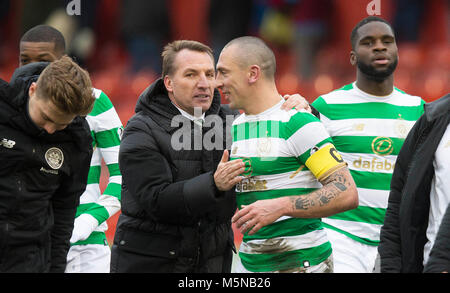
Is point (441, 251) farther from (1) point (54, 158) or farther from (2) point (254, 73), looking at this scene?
(1) point (54, 158)

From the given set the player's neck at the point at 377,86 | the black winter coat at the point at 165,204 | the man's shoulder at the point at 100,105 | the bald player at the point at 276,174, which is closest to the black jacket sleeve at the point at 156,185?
the black winter coat at the point at 165,204

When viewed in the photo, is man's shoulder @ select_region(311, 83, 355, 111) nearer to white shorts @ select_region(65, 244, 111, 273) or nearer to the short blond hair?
white shorts @ select_region(65, 244, 111, 273)

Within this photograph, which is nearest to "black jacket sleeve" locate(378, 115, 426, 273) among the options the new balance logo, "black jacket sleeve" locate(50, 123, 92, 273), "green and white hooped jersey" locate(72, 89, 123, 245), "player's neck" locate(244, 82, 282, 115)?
"player's neck" locate(244, 82, 282, 115)

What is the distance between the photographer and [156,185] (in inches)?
153

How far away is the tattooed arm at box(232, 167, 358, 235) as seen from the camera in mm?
3559

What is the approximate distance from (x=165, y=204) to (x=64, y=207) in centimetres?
48

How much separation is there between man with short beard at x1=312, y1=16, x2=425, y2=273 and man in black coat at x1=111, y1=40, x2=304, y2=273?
94cm

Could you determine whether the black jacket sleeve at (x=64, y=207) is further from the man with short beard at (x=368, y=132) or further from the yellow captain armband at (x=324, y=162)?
the man with short beard at (x=368, y=132)

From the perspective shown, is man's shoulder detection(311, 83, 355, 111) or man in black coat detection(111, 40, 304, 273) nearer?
man in black coat detection(111, 40, 304, 273)

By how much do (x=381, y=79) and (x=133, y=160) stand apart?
1.83 metres

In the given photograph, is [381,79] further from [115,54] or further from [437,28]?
[115,54]

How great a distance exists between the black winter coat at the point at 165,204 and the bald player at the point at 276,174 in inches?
7.0

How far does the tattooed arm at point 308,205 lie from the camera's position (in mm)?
3559

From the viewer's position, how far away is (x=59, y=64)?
365 cm
